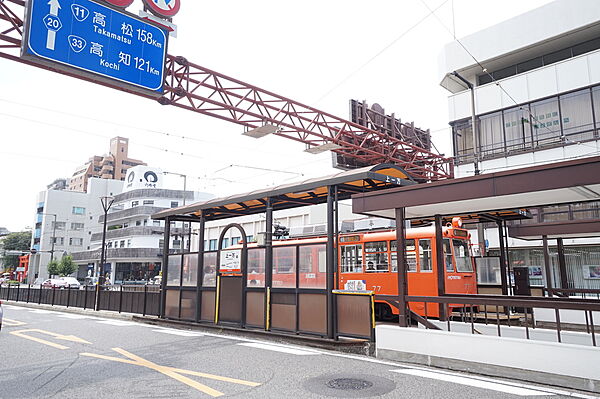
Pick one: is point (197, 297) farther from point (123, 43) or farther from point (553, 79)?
point (553, 79)

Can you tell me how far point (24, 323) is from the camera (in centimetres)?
1561

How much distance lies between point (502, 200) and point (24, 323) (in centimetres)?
1604

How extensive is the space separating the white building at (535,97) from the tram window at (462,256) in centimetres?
791

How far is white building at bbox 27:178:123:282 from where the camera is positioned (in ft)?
249

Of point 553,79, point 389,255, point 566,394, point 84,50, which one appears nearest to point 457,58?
point 553,79

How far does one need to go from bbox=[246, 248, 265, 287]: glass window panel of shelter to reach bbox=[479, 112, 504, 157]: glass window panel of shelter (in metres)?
16.6

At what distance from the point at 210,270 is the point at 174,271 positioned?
1.85m

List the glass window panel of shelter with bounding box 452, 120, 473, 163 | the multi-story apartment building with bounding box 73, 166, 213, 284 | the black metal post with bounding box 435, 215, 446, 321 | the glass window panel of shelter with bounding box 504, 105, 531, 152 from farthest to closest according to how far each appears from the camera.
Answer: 1. the multi-story apartment building with bounding box 73, 166, 213, 284
2. the glass window panel of shelter with bounding box 452, 120, 473, 163
3. the glass window panel of shelter with bounding box 504, 105, 531, 152
4. the black metal post with bounding box 435, 215, 446, 321

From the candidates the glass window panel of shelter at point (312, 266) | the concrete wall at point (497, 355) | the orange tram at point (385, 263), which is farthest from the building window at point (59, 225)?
the concrete wall at point (497, 355)

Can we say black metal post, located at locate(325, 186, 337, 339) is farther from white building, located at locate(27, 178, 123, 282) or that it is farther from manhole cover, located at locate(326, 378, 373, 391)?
white building, located at locate(27, 178, 123, 282)

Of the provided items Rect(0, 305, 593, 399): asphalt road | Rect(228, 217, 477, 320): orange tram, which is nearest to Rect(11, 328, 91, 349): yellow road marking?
Rect(0, 305, 593, 399): asphalt road

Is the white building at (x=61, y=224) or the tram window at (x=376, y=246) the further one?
the white building at (x=61, y=224)

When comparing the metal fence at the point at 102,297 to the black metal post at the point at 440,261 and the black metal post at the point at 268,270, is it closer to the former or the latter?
the black metal post at the point at 268,270

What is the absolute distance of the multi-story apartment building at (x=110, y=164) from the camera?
331 ft
